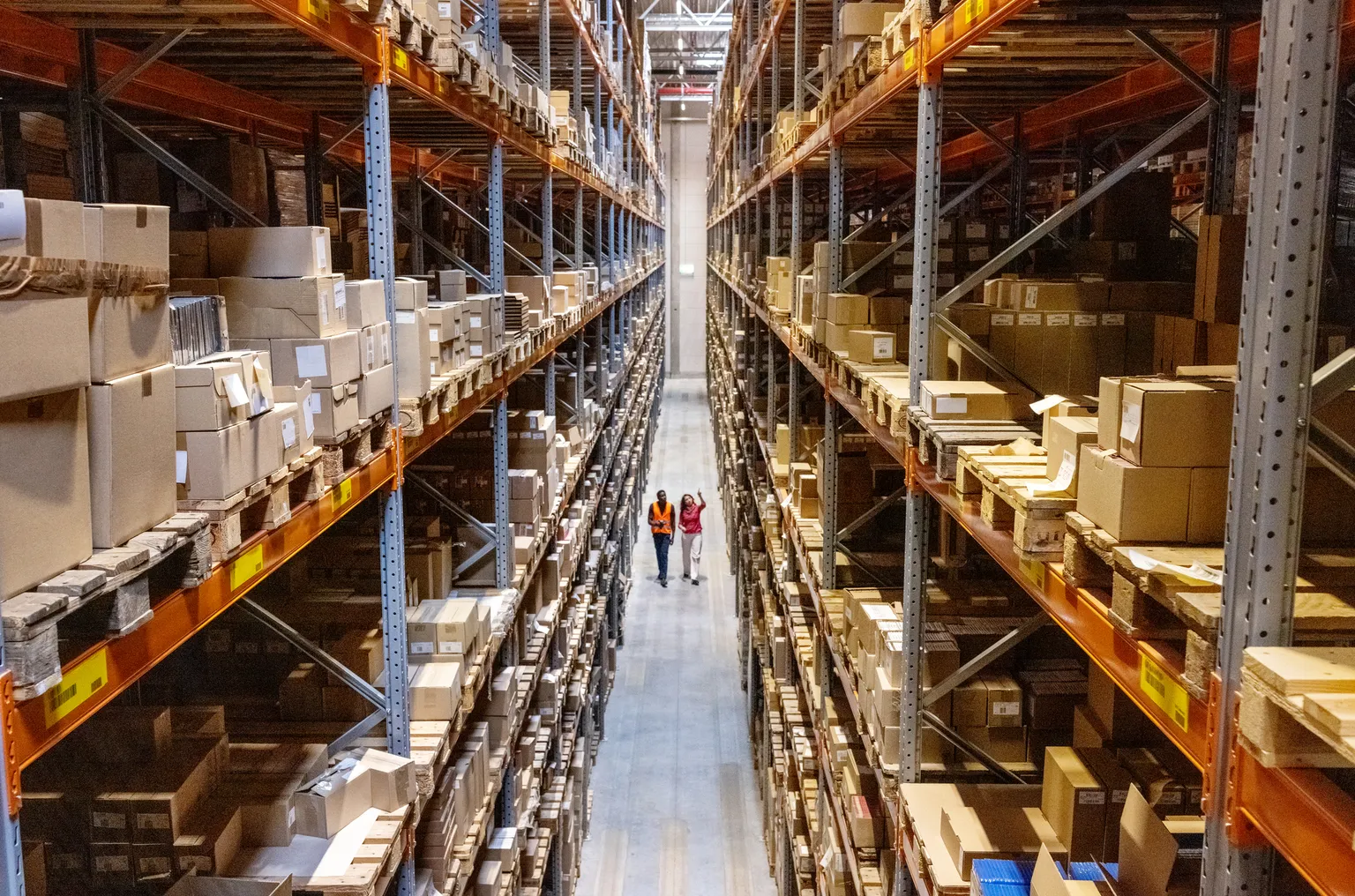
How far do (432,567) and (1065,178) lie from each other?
683 cm

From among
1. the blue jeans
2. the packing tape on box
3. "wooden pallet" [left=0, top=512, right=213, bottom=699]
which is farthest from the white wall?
the packing tape on box

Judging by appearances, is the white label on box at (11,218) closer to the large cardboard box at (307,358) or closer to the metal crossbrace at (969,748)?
the large cardboard box at (307,358)

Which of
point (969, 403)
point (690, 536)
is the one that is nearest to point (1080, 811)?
point (969, 403)

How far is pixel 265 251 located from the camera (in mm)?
3430

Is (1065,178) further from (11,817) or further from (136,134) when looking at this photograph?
(11,817)

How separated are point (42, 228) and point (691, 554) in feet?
45.5

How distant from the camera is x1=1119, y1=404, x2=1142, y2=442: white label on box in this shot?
8.24ft

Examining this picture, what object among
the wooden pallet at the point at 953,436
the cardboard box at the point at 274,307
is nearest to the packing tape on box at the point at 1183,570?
the wooden pallet at the point at 953,436

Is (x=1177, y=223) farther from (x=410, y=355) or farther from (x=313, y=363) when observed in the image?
(x=313, y=363)

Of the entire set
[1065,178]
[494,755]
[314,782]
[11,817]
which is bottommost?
[494,755]

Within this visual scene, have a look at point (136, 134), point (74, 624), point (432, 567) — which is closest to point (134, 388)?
point (74, 624)

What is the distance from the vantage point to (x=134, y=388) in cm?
236

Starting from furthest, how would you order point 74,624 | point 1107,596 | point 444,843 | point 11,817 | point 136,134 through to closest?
point 444,843
point 136,134
point 1107,596
point 74,624
point 11,817

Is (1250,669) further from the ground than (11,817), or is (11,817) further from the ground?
(1250,669)
